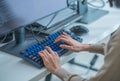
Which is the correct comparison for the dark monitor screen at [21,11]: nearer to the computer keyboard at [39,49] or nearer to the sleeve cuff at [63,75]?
the computer keyboard at [39,49]

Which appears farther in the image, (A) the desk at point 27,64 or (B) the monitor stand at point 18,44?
(B) the monitor stand at point 18,44

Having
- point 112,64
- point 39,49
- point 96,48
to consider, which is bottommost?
point 96,48

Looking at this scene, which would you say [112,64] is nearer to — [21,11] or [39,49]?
[39,49]

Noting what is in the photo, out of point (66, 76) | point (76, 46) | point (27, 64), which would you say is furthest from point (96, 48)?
point (27, 64)

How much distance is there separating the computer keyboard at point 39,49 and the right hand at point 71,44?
0.02 metres

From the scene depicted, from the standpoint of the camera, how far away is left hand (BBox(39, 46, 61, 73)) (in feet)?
4.09

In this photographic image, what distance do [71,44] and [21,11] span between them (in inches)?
13.3

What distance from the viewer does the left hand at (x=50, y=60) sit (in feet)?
4.09

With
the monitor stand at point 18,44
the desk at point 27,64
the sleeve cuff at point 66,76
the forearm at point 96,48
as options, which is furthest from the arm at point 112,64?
the monitor stand at point 18,44

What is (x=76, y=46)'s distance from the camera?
4.66ft

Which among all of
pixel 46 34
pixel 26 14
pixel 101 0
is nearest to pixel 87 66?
pixel 101 0

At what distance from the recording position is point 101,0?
2184 mm

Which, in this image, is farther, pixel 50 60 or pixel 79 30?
pixel 79 30

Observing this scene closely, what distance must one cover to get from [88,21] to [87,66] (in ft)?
2.76
